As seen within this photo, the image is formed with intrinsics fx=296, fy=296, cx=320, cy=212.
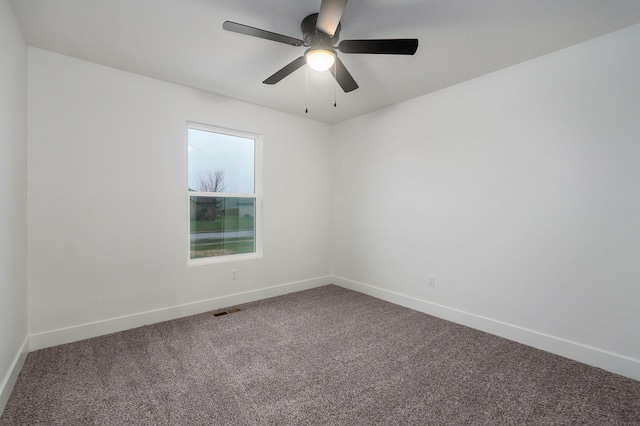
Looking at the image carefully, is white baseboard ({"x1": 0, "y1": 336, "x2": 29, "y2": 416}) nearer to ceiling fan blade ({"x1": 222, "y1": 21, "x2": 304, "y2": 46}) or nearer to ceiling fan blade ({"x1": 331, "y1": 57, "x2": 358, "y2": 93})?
ceiling fan blade ({"x1": 222, "y1": 21, "x2": 304, "y2": 46})

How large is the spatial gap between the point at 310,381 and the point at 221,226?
7.37 feet

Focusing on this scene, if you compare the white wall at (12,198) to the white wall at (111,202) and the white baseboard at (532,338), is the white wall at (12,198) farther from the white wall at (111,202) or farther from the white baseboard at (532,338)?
the white baseboard at (532,338)

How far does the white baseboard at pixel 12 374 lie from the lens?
1754mm

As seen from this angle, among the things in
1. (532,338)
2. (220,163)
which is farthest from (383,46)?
(532,338)

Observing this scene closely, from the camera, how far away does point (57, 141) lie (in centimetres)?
255

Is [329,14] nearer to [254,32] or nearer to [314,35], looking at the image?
[314,35]

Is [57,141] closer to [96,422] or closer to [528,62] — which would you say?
[96,422]

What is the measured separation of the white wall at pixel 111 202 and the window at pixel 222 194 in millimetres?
158

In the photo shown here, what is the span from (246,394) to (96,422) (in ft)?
2.66

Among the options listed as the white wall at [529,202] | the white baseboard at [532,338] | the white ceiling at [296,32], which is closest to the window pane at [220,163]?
the white ceiling at [296,32]

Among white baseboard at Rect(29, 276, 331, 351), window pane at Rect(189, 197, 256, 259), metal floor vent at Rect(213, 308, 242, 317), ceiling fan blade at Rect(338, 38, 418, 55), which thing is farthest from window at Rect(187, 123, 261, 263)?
ceiling fan blade at Rect(338, 38, 418, 55)

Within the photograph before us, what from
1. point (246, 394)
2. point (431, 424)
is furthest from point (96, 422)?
point (431, 424)

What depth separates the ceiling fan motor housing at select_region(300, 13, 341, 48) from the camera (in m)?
2.02

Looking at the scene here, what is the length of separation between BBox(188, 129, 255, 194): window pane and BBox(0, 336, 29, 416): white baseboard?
1.91 m
